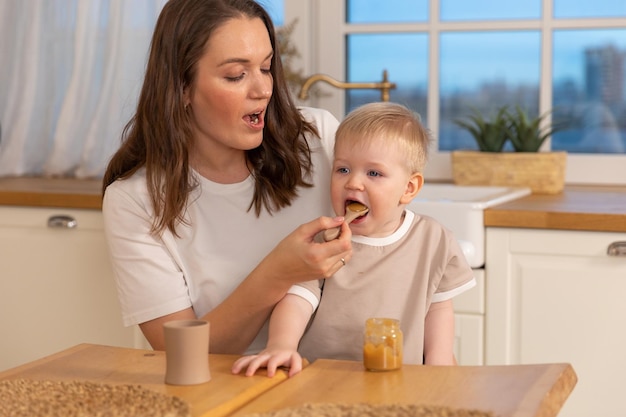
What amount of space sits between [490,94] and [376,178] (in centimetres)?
156

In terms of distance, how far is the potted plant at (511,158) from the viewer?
277 centimetres

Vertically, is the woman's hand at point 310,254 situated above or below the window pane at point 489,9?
below

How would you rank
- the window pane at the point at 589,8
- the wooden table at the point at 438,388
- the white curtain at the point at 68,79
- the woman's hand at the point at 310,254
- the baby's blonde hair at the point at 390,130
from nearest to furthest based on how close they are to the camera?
the wooden table at the point at 438,388, the woman's hand at the point at 310,254, the baby's blonde hair at the point at 390,130, the window pane at the point at 589,8, the white curtain at the point at 68,79

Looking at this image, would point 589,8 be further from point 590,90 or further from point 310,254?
point 310,254

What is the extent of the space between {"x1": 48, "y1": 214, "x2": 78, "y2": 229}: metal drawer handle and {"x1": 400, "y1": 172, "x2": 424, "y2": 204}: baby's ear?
1.29 metres

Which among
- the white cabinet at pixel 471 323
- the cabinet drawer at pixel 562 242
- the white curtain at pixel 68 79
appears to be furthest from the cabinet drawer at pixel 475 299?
the white curtain at pixel 68 79

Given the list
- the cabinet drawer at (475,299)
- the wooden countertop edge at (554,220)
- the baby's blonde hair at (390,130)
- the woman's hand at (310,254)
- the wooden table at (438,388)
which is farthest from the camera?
the cabinet drawer at (475,299)

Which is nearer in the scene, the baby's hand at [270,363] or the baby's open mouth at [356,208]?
the baby's hand at [270,363]

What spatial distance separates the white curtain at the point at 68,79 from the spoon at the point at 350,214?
1.56m

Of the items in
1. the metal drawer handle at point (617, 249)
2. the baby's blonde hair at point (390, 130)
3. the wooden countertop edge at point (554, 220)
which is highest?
the baby's blonde hair at point (390, 130)

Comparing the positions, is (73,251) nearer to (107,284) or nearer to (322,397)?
(107,284)

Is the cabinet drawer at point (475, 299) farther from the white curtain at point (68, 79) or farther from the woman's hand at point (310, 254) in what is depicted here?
the white curtain at point (68, 79)

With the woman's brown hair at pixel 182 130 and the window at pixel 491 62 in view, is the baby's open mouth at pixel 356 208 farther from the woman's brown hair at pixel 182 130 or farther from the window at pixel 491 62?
the window at pixel 491 62

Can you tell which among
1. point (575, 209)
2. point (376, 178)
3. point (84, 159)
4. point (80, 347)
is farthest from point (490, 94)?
point (80, 347)
